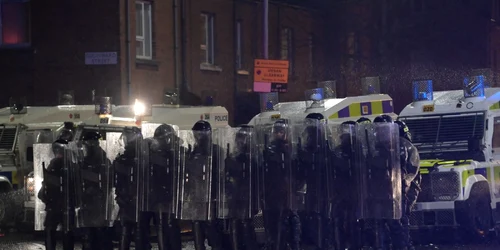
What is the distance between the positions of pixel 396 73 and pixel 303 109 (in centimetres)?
1650

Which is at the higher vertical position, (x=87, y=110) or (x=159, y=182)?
(x=87, y=110)

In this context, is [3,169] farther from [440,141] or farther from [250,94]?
[250,94]

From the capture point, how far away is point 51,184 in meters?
13.2

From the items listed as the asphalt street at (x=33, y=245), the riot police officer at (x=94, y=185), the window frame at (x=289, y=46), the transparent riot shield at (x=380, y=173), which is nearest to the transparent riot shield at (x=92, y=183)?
the riot police officer at (x=94, y=185)

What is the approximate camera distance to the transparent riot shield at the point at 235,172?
1326 cm

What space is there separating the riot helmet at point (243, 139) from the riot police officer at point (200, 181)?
0.33 metres

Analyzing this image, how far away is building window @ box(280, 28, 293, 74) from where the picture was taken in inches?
1372

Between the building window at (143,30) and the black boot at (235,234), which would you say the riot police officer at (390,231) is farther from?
the building window at (143,30)

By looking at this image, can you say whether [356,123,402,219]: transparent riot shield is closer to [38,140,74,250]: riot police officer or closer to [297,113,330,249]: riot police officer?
[297,113,330,249]: riot police officer

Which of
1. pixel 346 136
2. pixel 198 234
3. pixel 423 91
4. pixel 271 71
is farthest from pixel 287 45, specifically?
pixel 198 234

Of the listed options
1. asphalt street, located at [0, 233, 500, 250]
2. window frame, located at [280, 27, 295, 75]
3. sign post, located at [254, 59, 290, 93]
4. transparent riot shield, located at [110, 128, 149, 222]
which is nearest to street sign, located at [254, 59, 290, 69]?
sign post, located at [254, 59, 290, 93]

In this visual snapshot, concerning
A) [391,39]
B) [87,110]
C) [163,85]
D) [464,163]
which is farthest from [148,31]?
[464,163]

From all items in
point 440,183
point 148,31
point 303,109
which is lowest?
point 440,183

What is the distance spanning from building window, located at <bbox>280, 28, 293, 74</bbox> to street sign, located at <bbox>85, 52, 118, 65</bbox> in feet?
29.1
